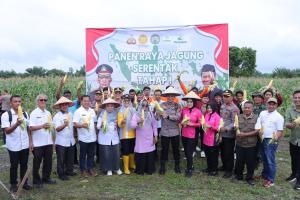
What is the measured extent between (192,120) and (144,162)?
1487 mm

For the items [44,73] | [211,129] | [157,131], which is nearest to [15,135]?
[157,131]

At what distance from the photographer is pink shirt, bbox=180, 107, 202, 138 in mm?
7086

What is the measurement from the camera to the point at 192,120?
7082 millimetres

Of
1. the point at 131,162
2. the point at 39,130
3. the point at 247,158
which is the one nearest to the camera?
the point at 39,130

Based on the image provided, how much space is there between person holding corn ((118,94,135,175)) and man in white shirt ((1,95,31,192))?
2.10 m

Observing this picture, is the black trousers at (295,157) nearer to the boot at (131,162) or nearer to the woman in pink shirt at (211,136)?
the woman in pink shirt at (211,136)

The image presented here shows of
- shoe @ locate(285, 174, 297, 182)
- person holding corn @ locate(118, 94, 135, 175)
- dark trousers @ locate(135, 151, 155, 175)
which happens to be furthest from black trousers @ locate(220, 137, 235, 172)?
person holding corn @ locate(118, 94, 135, 175)

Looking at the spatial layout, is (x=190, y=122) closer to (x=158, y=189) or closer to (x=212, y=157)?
(x=212, y=157)

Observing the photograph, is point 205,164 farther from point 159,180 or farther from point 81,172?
point 81,172

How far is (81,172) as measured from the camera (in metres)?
7.22

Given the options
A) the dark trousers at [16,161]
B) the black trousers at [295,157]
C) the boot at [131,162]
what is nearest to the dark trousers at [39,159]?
the dark trousers at [16,161]

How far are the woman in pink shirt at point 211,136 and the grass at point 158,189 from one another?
0.27m

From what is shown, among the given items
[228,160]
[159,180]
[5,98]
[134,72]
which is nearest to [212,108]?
[228,160]

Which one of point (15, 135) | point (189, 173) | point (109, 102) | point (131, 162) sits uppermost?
point (109, 102)
